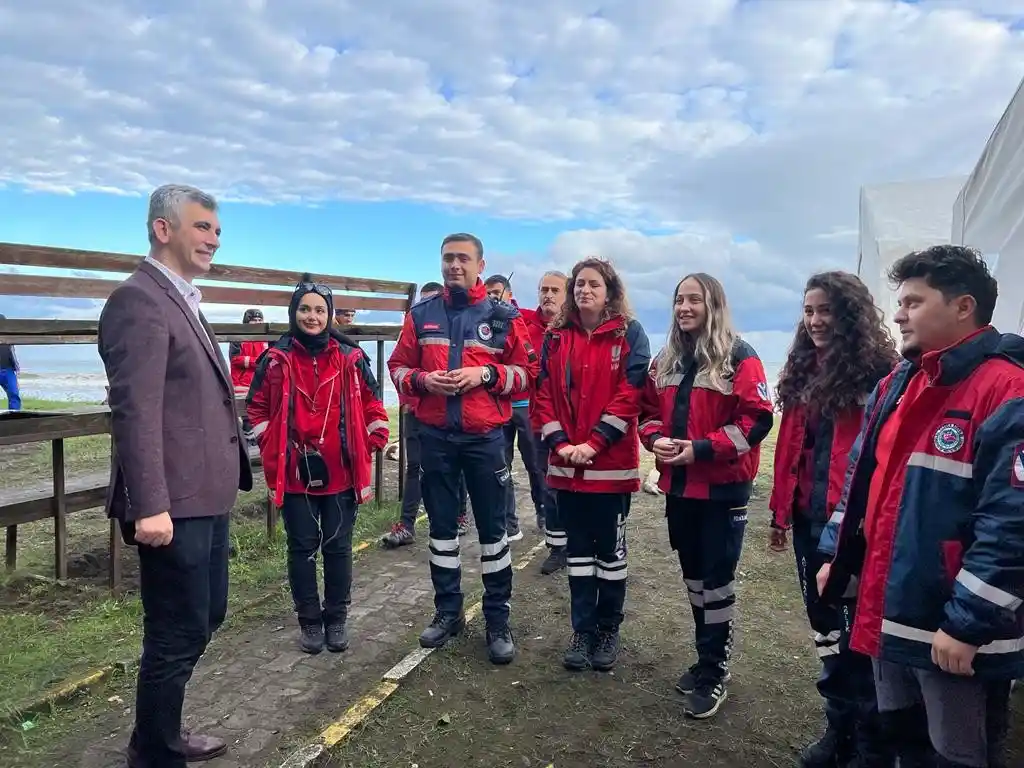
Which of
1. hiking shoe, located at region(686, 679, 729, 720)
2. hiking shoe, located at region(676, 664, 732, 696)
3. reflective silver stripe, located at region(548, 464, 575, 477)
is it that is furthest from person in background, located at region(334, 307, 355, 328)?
hiking shoe, located at region(686, 679, 729, 720)

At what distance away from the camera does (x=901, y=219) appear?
951 centimetres

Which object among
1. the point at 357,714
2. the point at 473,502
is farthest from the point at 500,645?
the point at 357,714

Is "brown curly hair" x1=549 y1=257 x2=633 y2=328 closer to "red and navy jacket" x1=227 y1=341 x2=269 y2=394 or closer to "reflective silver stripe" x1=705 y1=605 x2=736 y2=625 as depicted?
"reflective silver stripe" x1=705 y1=605 x2=736 y2=625

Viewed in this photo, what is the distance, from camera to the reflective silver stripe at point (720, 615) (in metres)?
3.58

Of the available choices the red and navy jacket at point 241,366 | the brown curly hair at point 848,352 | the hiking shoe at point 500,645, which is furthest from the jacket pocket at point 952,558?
the red and navy jacket at point 241,366

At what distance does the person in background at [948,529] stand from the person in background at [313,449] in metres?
2.83

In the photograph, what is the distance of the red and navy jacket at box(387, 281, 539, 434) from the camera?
4.08 m

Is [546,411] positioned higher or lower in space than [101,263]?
lower

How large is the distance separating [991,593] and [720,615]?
179 cm

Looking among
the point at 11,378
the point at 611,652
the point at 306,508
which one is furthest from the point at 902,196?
the point at 11,378

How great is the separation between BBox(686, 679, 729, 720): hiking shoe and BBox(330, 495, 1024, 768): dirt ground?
0.16 ft

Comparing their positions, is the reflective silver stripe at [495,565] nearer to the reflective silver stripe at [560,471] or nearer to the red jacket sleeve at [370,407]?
the reflective silver stripe at [560,471]

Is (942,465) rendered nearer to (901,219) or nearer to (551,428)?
(551,428)

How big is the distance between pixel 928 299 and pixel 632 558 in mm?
4331
